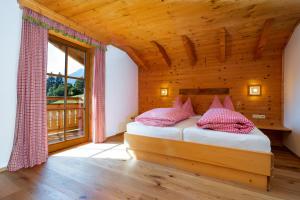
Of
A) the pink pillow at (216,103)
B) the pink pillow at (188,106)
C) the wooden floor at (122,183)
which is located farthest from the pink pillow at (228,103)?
the wooden floor at (122,183)

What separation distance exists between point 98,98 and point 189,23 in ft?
7.46

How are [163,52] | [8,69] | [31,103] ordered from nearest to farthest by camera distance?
[8,69] → [31,103] → [163,52]

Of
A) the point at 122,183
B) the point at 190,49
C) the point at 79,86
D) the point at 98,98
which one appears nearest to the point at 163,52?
the point at 190,49

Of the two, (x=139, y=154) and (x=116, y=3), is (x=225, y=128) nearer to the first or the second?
(x=139, y=154)

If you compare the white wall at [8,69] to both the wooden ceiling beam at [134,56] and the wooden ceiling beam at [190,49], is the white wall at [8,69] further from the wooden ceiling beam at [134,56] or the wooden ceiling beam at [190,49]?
the wooden ceiling beam at [190,49]

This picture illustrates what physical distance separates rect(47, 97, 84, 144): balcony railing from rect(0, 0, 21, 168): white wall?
693 millimetres

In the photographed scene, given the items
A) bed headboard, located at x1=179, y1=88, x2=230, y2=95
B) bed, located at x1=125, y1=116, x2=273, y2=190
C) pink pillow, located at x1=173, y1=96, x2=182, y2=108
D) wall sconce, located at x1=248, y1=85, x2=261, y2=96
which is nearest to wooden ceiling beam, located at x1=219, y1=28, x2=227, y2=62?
bed headboard, located at x1=179, y1=88, x2=230, y2=95

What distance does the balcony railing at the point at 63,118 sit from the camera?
9.25 ft

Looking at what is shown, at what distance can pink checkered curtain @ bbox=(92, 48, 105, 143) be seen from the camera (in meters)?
3.22

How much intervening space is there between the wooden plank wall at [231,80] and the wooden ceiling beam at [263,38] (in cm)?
22

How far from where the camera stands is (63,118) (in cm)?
294

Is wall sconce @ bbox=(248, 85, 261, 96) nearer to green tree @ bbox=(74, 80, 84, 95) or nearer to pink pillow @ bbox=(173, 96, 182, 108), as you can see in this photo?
pink pillow @ bbox=(173, 96, 182, 108)

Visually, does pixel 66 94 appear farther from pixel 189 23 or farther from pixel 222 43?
pixel 222 43

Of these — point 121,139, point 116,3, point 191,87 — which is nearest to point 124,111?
point 121,139
